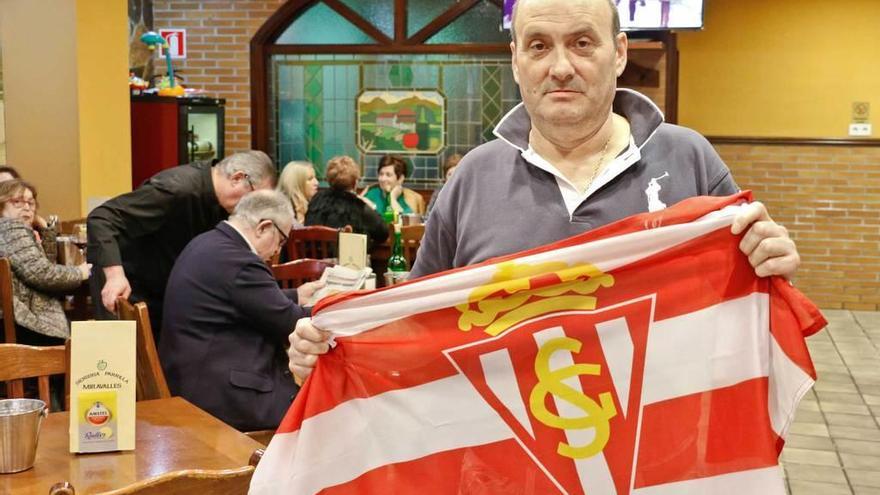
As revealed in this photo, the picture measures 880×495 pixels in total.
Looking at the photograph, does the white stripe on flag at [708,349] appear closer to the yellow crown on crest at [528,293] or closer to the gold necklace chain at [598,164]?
the yellow crown on crest at [528,293]

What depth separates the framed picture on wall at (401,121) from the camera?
9.80 m

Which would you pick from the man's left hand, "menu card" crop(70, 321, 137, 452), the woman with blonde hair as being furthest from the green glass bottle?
the man's left hand

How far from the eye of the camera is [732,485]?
1.71m

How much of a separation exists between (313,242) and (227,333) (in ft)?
8.57

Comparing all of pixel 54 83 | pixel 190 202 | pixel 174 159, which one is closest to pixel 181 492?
pixel 190 202

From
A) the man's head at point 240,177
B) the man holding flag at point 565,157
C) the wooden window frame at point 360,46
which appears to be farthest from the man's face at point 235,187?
the wooden window frame at point 360,46

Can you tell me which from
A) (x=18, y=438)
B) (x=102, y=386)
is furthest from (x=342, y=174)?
(x=18, y=438)

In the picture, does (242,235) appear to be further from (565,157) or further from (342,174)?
(342,174)

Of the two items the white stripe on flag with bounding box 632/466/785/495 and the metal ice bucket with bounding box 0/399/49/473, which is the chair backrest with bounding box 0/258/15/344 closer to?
the metal ice bucket with bounding box 0/399/49/473

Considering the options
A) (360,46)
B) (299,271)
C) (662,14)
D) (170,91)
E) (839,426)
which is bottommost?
(839,426)

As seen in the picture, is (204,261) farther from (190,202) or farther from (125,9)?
(125,9)

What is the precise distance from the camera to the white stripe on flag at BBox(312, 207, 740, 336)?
173cm

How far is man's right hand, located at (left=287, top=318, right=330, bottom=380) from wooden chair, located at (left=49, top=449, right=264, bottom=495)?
0.19m

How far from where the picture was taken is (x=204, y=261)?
3.73m
